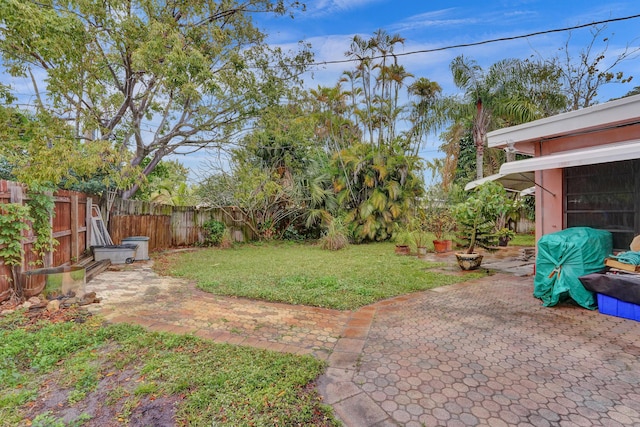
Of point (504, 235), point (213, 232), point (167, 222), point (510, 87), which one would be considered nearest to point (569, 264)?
point (504, 235)

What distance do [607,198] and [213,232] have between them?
1024 centimetres

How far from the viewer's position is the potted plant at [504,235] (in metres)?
9.83

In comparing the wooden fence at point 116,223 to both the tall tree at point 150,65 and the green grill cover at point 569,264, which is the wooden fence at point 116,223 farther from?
the green grill cover at point 569,264

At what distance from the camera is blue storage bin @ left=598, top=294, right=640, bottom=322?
11.7 feet

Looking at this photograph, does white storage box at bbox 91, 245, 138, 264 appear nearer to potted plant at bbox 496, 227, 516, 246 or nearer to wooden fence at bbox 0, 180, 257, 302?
wooden fence at bbox 0, 180, 257, 302

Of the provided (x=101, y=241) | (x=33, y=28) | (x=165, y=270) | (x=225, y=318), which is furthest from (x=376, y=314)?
(x=101, y=241)

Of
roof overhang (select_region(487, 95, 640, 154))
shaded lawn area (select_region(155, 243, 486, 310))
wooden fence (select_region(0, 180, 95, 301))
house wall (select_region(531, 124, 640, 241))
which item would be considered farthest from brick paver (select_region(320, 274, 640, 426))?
wooden fence (select_region(0, 180, 95, 301))

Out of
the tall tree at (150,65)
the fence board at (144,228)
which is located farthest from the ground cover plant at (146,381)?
the fence board at (144,228)

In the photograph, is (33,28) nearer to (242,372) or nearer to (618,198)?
(242,372)

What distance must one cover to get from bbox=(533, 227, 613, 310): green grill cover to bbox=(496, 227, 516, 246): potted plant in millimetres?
5403

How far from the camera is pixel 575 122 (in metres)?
4.87

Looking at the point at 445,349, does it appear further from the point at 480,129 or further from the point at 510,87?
the point at 510,87

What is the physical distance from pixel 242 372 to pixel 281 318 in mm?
1289

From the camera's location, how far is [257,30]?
29.7 feet
